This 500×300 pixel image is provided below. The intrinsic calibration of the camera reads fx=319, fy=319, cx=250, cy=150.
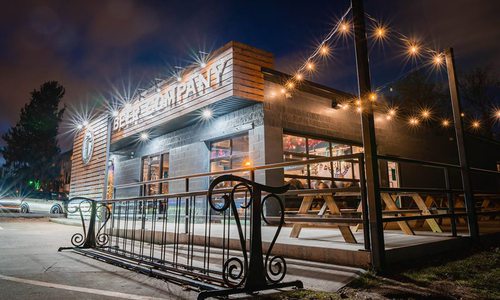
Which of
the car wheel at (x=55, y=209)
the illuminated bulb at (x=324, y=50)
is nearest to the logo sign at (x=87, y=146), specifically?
the car wheel at (x=55, y=209)

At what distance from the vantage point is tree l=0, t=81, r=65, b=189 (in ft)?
152

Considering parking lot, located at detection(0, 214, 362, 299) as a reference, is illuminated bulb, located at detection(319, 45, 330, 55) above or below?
above

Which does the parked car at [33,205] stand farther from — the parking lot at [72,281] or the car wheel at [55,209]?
the parking lot at [72,281]

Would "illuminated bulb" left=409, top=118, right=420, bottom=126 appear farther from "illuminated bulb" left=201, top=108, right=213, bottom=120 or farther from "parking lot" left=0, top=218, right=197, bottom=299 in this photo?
"parking lot" left=0, top=218, right=197, bottom=299

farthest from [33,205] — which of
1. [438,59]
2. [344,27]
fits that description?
[438,59]

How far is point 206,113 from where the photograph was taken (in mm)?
10500

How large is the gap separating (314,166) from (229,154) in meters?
3.00

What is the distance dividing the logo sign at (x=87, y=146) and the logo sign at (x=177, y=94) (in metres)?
3.56

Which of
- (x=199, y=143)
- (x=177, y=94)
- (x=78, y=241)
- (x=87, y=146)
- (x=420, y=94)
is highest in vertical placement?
(x=420, y=94)

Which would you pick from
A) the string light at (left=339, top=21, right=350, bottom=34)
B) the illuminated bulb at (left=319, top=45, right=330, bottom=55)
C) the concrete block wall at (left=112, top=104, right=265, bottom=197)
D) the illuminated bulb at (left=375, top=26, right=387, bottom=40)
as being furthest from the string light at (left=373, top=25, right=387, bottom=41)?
the concrete block wall at (left=112, top=104, right=265, bottom=197)

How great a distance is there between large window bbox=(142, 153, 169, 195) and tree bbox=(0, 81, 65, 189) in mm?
39480

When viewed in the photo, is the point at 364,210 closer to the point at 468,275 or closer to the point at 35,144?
the point at 468,275

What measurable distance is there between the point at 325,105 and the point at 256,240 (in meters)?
9.06

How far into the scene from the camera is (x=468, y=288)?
310cm
